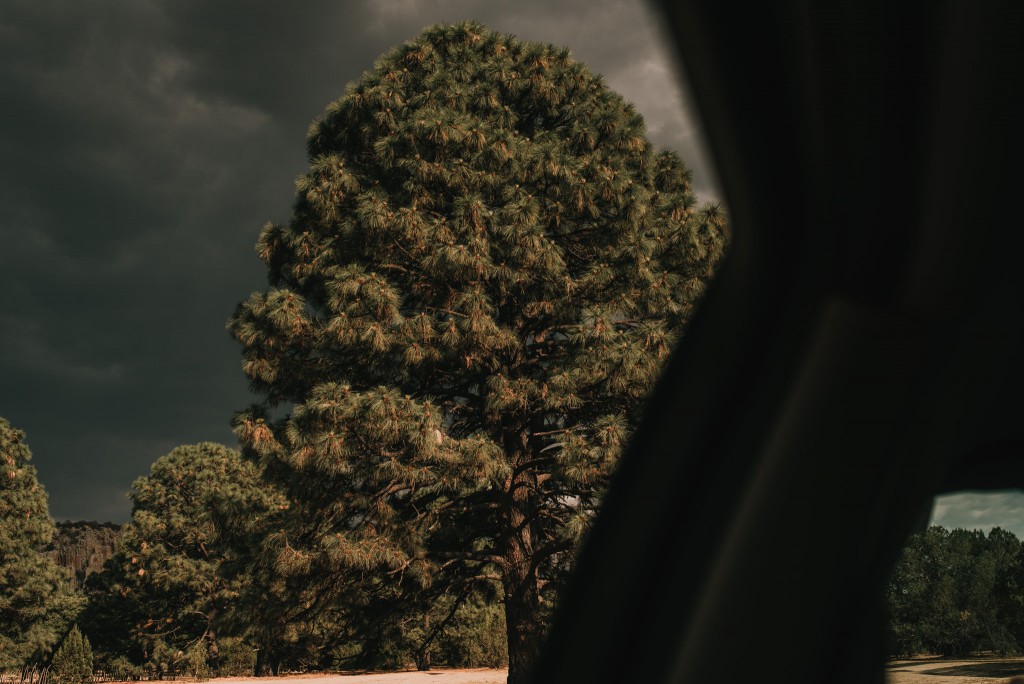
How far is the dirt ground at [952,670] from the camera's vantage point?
2.94ft

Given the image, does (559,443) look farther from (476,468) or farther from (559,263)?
(559,263)

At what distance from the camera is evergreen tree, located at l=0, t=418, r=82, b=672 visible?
80.1 ft

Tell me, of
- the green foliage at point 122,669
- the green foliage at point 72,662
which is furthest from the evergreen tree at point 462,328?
the green foliage at point 122,669

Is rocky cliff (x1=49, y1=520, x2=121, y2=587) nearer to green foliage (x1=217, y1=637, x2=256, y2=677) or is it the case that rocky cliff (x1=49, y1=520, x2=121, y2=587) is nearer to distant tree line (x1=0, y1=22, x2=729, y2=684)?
green foliage (x1=217, y1=637, x2=256, y2=677)

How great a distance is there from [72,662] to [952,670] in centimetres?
2823

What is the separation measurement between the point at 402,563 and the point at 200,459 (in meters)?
24.0

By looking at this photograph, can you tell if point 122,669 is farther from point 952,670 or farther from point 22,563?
point 952,670

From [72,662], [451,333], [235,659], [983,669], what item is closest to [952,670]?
[983,669]

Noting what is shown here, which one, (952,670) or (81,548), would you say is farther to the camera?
(81,548)

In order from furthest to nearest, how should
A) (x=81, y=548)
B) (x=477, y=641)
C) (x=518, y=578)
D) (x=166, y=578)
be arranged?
(x=81, y=548)
(x=166, y=578)
(x=477, y=641)
(x=518, y=578)

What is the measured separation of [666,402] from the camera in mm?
1151

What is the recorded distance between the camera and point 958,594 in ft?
3.32

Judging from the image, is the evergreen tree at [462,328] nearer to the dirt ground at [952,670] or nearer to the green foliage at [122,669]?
the dirt ground at [952,670]

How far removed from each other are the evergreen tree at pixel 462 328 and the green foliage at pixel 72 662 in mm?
18332
